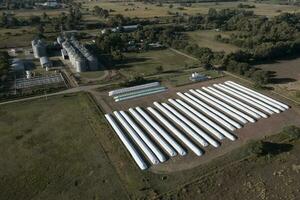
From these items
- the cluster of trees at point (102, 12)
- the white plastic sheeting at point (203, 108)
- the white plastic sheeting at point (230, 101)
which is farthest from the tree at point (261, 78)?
the cluster of trees at point (102, 12)

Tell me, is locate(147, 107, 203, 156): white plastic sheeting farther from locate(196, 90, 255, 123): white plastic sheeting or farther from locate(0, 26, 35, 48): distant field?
locate(0, 26, 35, 48): distant field

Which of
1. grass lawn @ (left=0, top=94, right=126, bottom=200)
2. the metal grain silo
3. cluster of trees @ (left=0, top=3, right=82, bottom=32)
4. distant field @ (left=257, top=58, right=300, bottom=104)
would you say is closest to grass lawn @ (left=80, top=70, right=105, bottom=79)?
the metal grain silo

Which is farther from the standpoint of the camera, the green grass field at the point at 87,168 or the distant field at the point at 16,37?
the distant field at the point at 16,37

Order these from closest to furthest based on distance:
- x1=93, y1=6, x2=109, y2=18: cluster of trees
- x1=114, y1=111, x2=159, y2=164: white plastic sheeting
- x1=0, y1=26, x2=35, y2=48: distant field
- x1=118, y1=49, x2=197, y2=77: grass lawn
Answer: x1=114, y1=111, x2=159, y2=164: white plastic sheeting, x1=118, y1=49, x2=197, y2=77: grass lawn, x1=0, y1=26, x2=35, y2=48: distant field, x1=93, y1=6, x2=109, y2=18: cluster of trees

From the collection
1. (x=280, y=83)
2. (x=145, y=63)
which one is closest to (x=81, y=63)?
(x=145, y=63)

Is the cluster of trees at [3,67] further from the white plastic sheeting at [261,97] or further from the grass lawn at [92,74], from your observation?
the white plastic sheeting at [261,97]

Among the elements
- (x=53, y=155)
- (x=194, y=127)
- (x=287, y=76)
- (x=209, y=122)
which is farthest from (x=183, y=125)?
(x=287, y=76)
